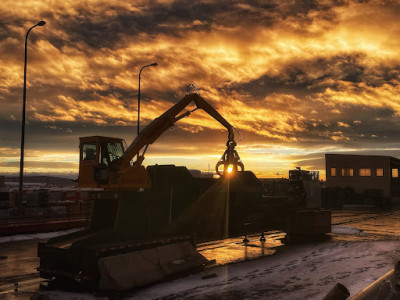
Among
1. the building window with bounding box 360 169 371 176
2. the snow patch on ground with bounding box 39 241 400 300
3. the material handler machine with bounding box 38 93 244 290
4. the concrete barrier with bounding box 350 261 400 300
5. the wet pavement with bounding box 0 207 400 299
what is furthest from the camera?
the building window with bounding box 360 169 371 176

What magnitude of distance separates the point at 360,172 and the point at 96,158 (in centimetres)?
4996

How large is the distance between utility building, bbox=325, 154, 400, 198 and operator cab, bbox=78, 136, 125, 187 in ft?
159

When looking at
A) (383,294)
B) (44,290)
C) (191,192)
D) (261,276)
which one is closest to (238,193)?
(191,192)

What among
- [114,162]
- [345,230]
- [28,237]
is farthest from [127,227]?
[345,230]

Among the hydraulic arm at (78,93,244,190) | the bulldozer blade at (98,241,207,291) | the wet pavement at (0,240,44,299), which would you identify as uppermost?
the hydraulic arm at (78,93,244,190)

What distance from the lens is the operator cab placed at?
39.5ft

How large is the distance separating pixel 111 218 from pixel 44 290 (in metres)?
2.52

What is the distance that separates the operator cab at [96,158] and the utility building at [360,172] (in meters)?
48.4

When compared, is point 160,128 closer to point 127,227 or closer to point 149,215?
point 149,215

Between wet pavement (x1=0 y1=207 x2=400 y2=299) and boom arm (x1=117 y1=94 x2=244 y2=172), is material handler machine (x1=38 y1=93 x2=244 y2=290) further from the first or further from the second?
wet pavement (x1=0 y1=207 x2=400 y2=299)

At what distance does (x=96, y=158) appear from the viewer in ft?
39.7

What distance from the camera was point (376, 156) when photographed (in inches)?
2169

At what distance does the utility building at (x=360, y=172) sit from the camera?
53938mm

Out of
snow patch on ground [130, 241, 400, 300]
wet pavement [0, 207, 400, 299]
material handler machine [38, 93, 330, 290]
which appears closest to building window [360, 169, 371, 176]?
wet pavement [0, 207, 400, 299]
